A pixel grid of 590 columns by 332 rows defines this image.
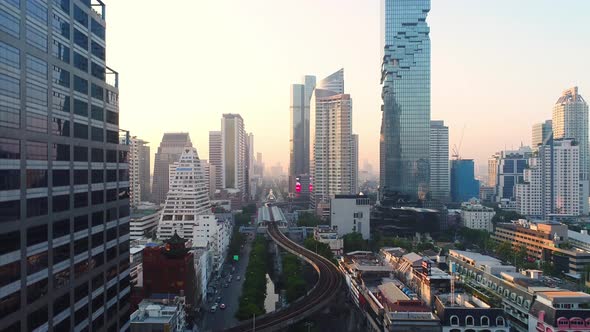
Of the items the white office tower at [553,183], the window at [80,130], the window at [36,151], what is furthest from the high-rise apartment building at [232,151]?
the window at [36,151]

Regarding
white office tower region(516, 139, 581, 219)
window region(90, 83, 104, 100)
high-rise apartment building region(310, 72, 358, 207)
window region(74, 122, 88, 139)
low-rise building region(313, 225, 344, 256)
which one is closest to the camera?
window region(74, 122, 88, 139)

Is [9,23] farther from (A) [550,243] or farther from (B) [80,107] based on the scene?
(A) [550,243]

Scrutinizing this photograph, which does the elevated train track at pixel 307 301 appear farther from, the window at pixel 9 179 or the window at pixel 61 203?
the window at pixel 9 179

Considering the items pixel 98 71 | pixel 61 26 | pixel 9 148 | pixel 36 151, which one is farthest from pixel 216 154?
pixel 9 148

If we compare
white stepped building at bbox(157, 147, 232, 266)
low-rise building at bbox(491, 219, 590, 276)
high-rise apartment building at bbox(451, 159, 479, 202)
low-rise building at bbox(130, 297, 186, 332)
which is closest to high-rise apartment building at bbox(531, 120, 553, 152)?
high-rise apartment building at bbox(451, 159, 479, 202)

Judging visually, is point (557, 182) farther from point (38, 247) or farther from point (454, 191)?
point (38, 247)

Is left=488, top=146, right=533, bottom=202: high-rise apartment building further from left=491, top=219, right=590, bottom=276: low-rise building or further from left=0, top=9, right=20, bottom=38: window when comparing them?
left=0, top=9, right=20, bottom=38: window

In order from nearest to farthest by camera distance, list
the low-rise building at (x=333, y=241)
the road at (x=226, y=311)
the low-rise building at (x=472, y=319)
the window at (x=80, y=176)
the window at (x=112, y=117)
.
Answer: the window at (x=80, y=176)
the window at (x=112, y=117)
the low-rise building at (x=472, y=319)
the road at (x=226, y=311)
the low-rise building at (x=333, y=241)
